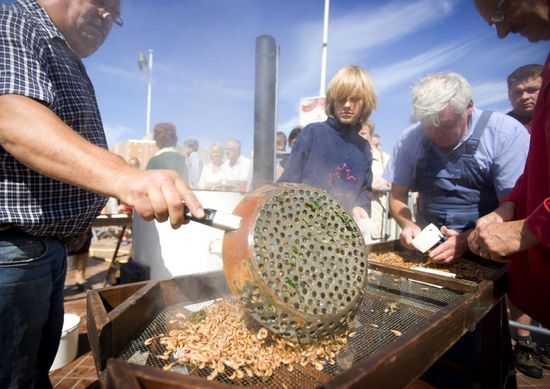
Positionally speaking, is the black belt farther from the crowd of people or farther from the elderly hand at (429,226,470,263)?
the elderly hand at (429,226,470,263)

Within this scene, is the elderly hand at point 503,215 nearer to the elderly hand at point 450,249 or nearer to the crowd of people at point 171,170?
the crowd of people at point 171,170

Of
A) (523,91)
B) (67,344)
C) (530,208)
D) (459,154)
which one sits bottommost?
(67,344)

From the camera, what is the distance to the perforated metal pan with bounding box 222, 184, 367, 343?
1128 millimetres

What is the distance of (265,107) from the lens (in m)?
4.93

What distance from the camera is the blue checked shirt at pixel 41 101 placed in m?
1.33

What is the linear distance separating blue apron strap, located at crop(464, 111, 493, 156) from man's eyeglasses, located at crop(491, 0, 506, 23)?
1.07 m

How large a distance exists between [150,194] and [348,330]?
998 mm

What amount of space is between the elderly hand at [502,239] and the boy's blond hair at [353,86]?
1768 mm

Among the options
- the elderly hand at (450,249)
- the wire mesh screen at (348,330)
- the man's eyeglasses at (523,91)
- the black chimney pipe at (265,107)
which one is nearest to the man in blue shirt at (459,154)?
the elderly hand at (450,249)

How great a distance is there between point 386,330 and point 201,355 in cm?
81

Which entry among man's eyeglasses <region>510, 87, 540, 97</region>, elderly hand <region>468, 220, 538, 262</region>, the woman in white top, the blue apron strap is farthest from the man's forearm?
the woman in white top

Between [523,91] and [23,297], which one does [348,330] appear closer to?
[23,297]

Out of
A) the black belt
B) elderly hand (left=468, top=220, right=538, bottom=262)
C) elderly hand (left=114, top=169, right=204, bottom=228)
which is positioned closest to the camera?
elderly hand (left=114, top=169, right=204, bottom=228)

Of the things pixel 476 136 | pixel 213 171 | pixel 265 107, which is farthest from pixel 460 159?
pixel 213 171
